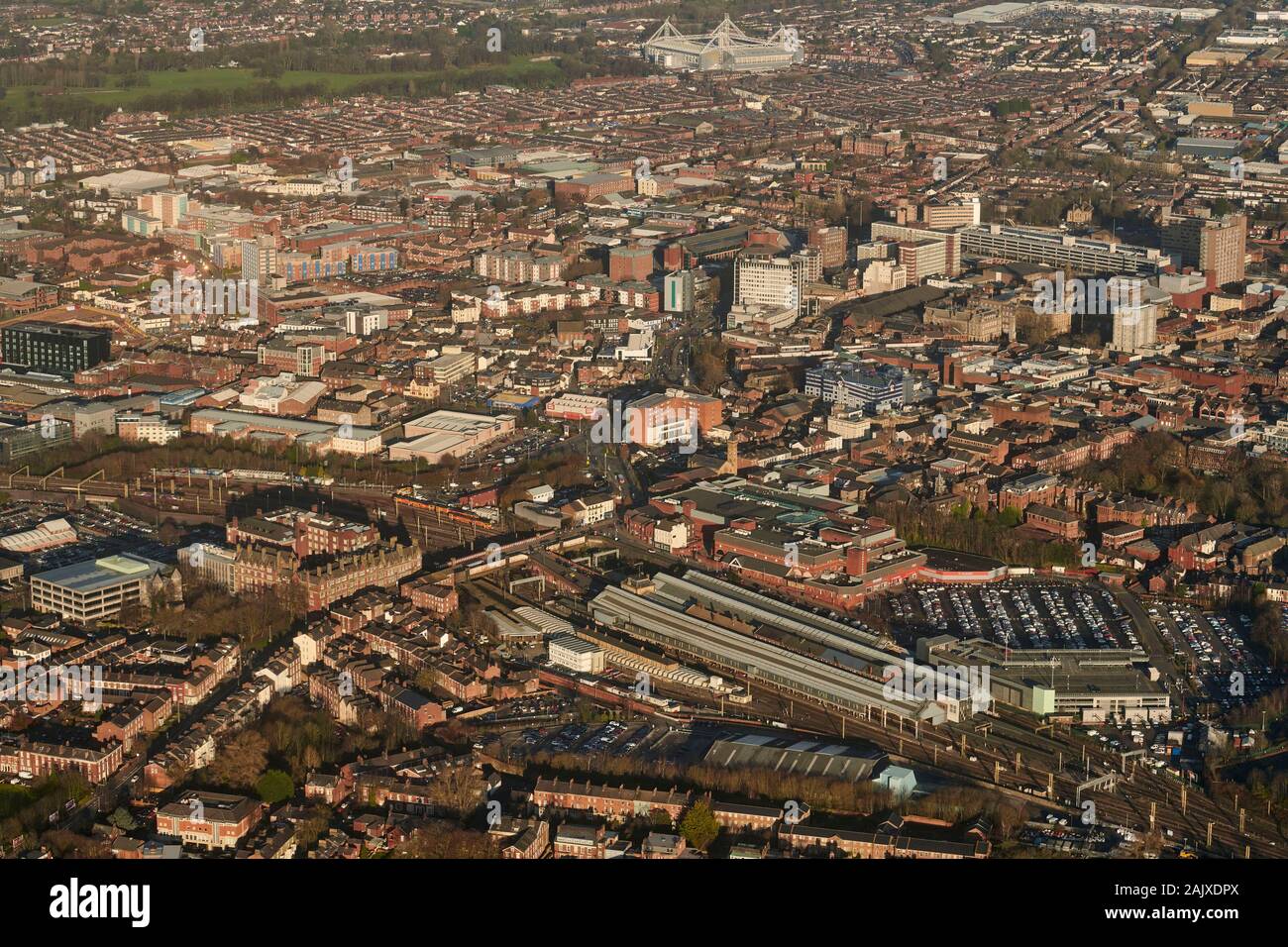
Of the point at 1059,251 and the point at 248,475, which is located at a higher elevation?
the point at 1059,251

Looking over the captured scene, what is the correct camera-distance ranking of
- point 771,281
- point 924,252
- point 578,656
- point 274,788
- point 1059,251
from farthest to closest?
1. point 1059,251
2. point 924,252
3. point 771,281
4. point 578,656
5. point 274,788

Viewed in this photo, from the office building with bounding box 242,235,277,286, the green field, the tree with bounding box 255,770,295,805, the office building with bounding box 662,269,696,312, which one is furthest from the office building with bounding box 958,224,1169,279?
the green field

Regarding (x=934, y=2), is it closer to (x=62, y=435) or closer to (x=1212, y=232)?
(x=1212, y=232)

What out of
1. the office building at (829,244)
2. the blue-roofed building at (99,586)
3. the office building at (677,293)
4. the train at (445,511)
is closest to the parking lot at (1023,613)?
the train at (445,511)

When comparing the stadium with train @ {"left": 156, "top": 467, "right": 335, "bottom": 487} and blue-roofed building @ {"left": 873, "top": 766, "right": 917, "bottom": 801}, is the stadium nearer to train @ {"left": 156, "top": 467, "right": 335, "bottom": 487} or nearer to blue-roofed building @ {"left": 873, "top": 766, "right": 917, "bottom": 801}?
train @ {"left": 156, "top": 467, "right": 335, "bottom": 487}

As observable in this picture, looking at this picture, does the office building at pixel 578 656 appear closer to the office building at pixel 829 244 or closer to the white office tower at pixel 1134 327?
the white office tower at pixel 1134 327

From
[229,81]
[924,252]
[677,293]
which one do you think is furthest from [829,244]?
[229,81]

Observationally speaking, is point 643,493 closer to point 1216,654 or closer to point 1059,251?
point 1216,654
